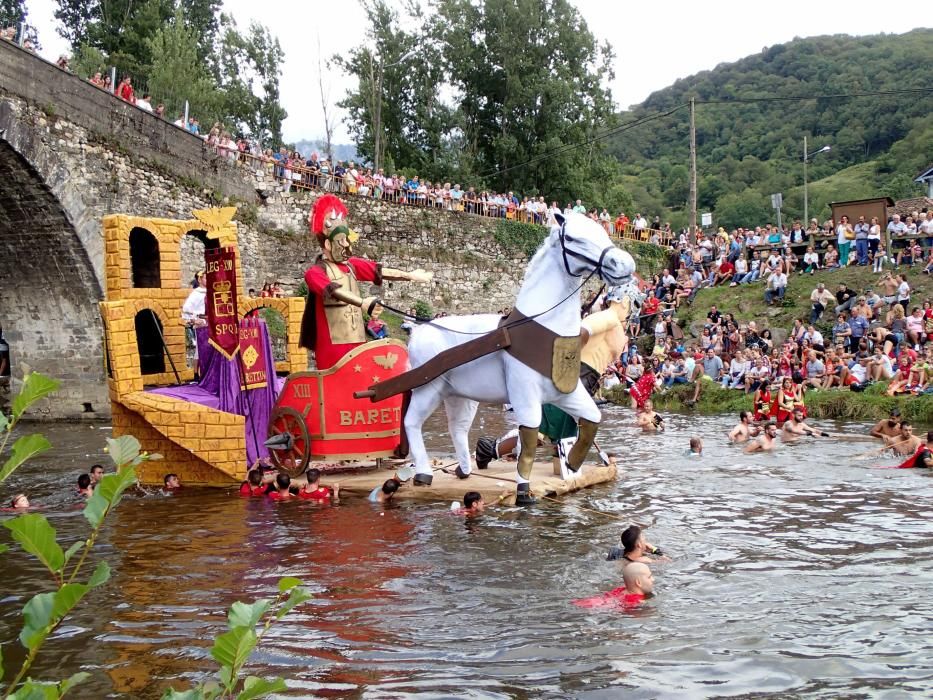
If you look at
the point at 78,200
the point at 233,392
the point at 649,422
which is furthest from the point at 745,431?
the point at 78,200

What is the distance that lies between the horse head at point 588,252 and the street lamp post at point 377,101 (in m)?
33.7

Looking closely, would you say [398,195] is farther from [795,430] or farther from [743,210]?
[743,210]

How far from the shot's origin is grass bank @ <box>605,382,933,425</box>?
17.2m

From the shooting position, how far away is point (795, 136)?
66.8 m

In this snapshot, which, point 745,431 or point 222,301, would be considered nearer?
point 222,301

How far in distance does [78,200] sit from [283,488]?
38.9ft

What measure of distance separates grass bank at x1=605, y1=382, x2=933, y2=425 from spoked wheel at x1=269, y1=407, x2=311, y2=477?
11.3 meters

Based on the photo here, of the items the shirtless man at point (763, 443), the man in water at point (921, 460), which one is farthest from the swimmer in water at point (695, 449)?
the man in water at point (921, 460)

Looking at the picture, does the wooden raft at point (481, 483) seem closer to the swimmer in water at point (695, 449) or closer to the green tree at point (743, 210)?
the swimmer in water at point (695, 449)

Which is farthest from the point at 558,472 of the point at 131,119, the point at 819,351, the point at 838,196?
the point at 838,196

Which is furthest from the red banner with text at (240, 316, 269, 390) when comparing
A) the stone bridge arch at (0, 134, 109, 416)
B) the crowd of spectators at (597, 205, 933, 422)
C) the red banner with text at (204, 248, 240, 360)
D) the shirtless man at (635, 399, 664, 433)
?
the stone bridge arch at (0, 134, 109, 416)

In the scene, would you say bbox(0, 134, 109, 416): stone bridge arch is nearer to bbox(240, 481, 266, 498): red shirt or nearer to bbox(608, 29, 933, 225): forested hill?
bbox(240, 481, 266, 498): red shirt

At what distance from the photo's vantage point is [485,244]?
3469 centimetres

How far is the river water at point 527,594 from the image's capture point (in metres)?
5.61
